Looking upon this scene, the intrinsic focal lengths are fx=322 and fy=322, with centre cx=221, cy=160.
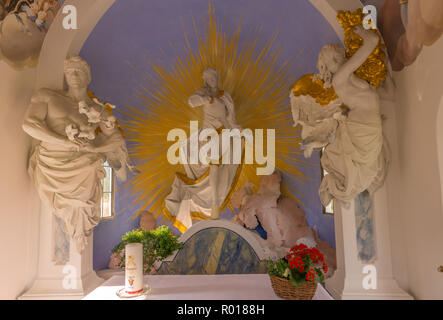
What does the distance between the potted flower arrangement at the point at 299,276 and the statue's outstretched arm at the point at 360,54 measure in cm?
139

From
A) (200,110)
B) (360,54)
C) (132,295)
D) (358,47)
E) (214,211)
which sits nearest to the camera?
(132,295)

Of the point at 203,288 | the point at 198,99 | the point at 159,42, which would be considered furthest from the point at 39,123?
the point at 159,42

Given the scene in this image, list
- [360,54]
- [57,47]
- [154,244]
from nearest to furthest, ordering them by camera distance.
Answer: [360,54]
[154,244]
[57,47]

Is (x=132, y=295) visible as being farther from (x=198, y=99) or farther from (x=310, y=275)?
(x=198, y=99)

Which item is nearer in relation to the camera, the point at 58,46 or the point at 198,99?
the point at 58,46

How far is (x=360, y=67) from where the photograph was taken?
2.64 m

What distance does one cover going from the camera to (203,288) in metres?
2.54

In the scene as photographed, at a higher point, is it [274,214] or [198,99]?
[198,99]

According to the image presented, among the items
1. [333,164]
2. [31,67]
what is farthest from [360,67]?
[31,67]

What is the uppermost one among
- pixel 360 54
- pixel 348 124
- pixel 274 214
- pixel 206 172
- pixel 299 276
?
pixel 360 54

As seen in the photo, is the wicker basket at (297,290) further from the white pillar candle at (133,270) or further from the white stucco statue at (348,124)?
the white pillar candle at (133,270)

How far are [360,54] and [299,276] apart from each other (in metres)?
1.72

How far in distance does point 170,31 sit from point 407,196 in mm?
3811
